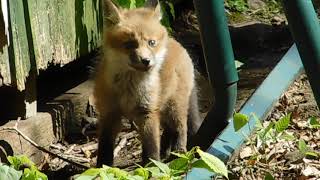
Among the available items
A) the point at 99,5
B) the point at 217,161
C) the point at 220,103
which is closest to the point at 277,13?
the point at 99,5

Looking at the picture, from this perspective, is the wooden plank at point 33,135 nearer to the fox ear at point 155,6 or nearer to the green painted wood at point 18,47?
the green painted wood at point 18,47

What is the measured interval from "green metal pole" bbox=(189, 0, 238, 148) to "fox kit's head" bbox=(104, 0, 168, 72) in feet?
1.89

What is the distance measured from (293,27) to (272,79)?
159 cm

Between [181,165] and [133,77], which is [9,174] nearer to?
[181,165]

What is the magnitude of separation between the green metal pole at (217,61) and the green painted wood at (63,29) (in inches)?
50.7

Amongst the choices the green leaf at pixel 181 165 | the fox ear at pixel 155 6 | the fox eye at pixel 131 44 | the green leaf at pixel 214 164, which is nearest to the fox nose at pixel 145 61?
the fox eye at pixel 131 44

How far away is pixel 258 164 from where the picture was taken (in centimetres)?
383

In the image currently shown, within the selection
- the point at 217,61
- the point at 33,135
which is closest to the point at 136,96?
the point at 33,135

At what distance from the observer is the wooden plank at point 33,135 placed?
4430 millimetres

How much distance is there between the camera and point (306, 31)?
2.82m

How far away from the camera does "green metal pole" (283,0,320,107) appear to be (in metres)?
2.81

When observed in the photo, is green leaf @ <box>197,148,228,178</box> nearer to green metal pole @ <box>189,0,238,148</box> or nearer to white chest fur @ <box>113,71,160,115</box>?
green metal pole @ <box>189,0,238,148</box>

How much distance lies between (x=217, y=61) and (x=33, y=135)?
148 centimetres

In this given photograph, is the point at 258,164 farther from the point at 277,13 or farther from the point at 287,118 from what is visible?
the point at 277,13
